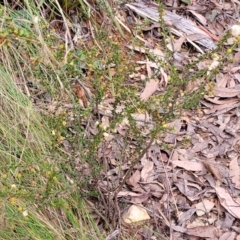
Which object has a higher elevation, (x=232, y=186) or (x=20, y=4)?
(x=20, y=4)

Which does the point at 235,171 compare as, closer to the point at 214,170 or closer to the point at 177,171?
the point at 214,170

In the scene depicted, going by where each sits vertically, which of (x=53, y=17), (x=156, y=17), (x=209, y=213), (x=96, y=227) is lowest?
(x=209, y=213)

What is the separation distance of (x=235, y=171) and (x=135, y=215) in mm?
513

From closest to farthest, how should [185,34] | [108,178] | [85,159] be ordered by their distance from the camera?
[85,159], [108,178], [185,34]

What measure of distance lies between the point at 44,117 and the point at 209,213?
81 centimetres

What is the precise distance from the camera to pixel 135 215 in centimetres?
206

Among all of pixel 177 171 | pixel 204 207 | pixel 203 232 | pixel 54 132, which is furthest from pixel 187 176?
pixel 54 132

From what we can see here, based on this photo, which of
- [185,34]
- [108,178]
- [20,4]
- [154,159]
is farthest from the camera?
[185,34]

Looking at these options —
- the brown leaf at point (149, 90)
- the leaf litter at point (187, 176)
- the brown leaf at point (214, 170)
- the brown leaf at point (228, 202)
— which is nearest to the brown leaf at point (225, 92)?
the leaf litter at point (187, 176)

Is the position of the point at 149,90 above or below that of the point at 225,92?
above

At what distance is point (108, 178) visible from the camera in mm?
2098

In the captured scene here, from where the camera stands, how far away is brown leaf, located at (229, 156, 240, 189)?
2227 mm

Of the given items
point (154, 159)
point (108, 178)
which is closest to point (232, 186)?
point (154, 159)

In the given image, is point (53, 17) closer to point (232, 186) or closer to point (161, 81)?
point (161, 81)
